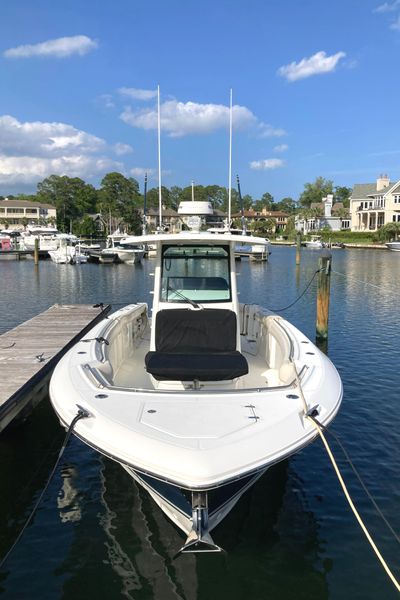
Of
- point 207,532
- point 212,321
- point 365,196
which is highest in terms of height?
point 365,196

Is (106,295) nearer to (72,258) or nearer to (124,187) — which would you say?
(72,258)

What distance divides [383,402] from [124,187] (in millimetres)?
94064

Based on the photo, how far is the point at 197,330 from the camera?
7238mm

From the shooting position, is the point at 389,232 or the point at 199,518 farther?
the point at 389,232

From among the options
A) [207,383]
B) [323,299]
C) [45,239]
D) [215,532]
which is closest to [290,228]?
[45,239]

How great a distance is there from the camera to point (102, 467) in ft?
22.4

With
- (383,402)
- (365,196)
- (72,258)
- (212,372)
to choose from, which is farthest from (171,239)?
(365,196)

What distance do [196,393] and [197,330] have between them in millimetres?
2184

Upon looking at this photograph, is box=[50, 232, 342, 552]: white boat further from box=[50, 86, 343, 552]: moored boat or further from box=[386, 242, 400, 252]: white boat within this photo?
box=[386, 242, 400, 252]: white boat

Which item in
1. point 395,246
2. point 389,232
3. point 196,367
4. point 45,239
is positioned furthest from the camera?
point 389,232

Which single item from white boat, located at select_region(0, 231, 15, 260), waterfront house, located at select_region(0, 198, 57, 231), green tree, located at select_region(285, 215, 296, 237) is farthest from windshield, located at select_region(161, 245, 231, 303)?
waterfront house, located at select_region(0, 198, 57, 231)

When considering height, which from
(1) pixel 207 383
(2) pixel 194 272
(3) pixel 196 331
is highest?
(2) pixel 194 272

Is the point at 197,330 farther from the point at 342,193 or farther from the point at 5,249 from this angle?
the point at 342,193

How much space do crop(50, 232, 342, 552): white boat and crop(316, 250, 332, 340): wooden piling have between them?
5412 millimetres
